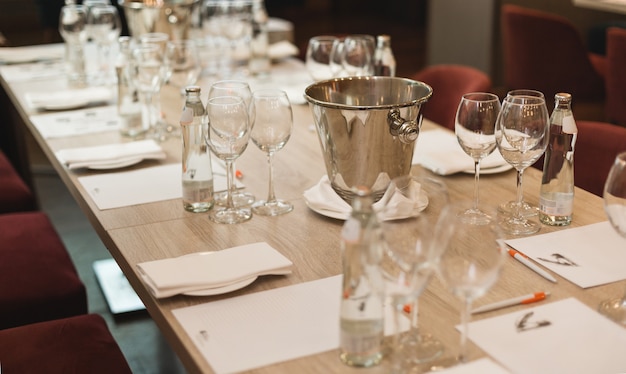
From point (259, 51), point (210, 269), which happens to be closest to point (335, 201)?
point (210, 269)

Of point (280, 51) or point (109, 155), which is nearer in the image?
point (109, 155)

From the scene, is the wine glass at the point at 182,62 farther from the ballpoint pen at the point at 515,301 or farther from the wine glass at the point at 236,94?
the ballpoint pen at the point at 515,301

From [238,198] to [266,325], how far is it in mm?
581

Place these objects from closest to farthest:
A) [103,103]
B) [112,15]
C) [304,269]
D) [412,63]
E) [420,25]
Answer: [304,269]
[103,103]
[112,15]
[412,63]
[420,25]

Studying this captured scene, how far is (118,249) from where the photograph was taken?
1511mm

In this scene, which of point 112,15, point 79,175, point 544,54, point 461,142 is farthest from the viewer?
point 544,54

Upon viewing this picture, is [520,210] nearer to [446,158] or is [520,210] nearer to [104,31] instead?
[446,158]

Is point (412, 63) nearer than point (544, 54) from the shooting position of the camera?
No

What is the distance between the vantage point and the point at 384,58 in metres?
2.48

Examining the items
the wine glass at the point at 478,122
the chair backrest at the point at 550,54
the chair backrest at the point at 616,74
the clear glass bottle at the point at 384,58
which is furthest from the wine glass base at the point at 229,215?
the chair backrest at the point at 550,54

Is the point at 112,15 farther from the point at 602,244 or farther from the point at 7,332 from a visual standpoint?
the point at 602,244

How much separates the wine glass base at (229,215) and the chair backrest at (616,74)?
2620 millimetres

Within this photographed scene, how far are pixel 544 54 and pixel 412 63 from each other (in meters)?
2.70

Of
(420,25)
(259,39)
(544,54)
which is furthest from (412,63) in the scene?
(259,39)
